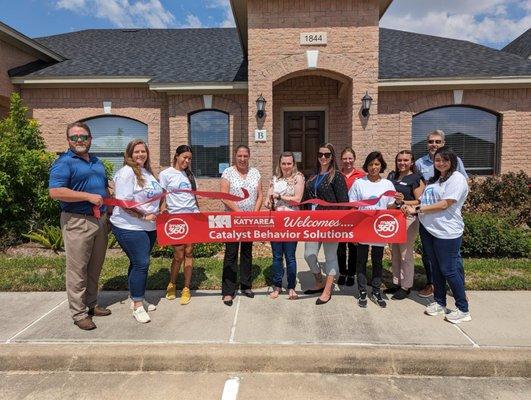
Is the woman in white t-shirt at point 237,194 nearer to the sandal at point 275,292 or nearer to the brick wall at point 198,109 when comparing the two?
the sandal at point 275,292

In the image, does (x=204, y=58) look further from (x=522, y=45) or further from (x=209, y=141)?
(x=522, y=45)

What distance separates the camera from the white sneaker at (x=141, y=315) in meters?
3.94

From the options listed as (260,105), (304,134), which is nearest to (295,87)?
(304,134)

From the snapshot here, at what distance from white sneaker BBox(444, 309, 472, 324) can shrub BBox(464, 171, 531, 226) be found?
5662 millimetres

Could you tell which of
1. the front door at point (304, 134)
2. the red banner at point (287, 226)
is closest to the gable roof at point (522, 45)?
the front door at point (304, 134)

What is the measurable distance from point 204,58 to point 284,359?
426 inches

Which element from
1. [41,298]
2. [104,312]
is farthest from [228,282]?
[41,298]

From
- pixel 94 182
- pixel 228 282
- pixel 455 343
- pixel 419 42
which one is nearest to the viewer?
pixel 455 343

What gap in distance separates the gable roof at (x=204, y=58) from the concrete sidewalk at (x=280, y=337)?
24.1 feet

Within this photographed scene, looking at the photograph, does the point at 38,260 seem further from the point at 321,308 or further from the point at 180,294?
the point at 321,308

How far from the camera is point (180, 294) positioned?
4789mm

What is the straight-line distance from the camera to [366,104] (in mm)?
8797

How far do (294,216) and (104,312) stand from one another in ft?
7.91

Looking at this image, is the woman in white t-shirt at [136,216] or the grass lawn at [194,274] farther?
the grass lawn at [194,274]
